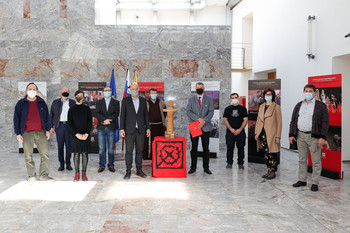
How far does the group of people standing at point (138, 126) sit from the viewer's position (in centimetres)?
512

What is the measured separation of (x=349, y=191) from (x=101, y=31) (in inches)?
288

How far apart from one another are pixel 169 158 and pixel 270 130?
6.15ft

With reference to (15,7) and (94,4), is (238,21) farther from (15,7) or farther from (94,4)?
(15,7)

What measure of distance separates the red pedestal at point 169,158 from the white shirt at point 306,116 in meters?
1.99

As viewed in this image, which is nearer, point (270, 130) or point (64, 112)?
point (270, 130)

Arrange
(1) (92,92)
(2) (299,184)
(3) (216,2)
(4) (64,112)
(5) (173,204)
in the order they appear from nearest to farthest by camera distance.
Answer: (5) (173,204), (2) (299,184), (4) (64,112), (1) (92,92), (3) (216,2)

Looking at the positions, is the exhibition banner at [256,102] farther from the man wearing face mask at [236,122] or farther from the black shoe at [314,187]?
the black shoe at [314,187]

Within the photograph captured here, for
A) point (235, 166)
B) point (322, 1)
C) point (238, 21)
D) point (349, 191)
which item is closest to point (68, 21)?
point (235, 166)

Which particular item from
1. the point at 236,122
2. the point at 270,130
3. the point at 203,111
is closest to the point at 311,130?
the point at 270,130

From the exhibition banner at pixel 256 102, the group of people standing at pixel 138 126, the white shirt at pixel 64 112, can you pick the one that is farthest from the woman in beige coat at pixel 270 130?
the white shirt at pixel 64 112

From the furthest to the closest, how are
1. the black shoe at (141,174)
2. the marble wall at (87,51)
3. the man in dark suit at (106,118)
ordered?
the marble wall at (87,51), the man in dark suit at (106,118), the black shoe at (141,174)

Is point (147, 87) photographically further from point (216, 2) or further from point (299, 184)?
point (216, 2)

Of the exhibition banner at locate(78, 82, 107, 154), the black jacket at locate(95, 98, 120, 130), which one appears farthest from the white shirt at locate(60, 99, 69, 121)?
the exhibition banner at locate(78, 82, 107, 154)

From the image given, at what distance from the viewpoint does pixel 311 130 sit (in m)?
5.04
